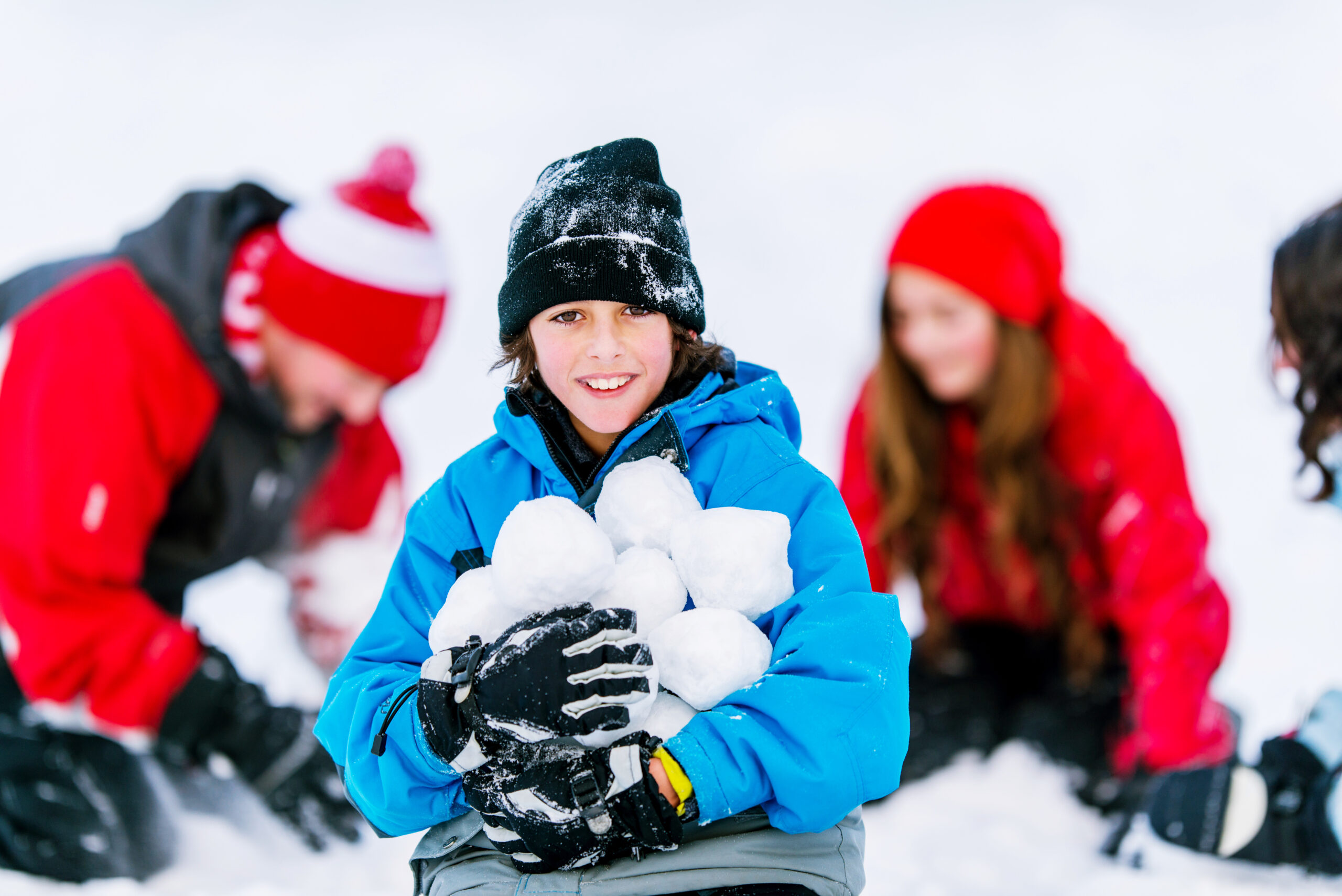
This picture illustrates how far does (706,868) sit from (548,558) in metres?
0.31

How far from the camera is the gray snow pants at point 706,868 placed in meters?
0.92

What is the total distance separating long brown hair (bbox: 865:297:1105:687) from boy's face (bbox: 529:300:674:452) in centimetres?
134

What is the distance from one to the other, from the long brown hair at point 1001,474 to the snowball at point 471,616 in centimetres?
149

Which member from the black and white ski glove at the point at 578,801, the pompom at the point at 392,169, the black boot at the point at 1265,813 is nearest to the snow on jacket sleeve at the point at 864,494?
the black boot at the point at 1265,813

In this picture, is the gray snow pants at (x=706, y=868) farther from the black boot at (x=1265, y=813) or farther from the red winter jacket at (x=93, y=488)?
the red winter jacket at (x=93, y=488)

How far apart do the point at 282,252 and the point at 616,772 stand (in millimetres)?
1634

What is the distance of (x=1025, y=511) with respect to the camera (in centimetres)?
228

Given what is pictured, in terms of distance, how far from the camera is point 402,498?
8.71 feet

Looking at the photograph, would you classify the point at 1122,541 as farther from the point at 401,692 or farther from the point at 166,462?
the point at 166,462

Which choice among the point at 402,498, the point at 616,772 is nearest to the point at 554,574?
the point at 616,772

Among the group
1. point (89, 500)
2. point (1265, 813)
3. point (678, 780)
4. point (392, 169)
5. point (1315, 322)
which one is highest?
point (392, 169)

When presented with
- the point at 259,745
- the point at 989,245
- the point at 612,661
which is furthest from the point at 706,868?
the point at 989,245

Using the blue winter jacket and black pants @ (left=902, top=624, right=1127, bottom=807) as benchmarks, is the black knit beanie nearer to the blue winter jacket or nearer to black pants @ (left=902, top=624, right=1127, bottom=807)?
the blue winter jacket

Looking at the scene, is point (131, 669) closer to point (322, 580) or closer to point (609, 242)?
point (322, 580)
